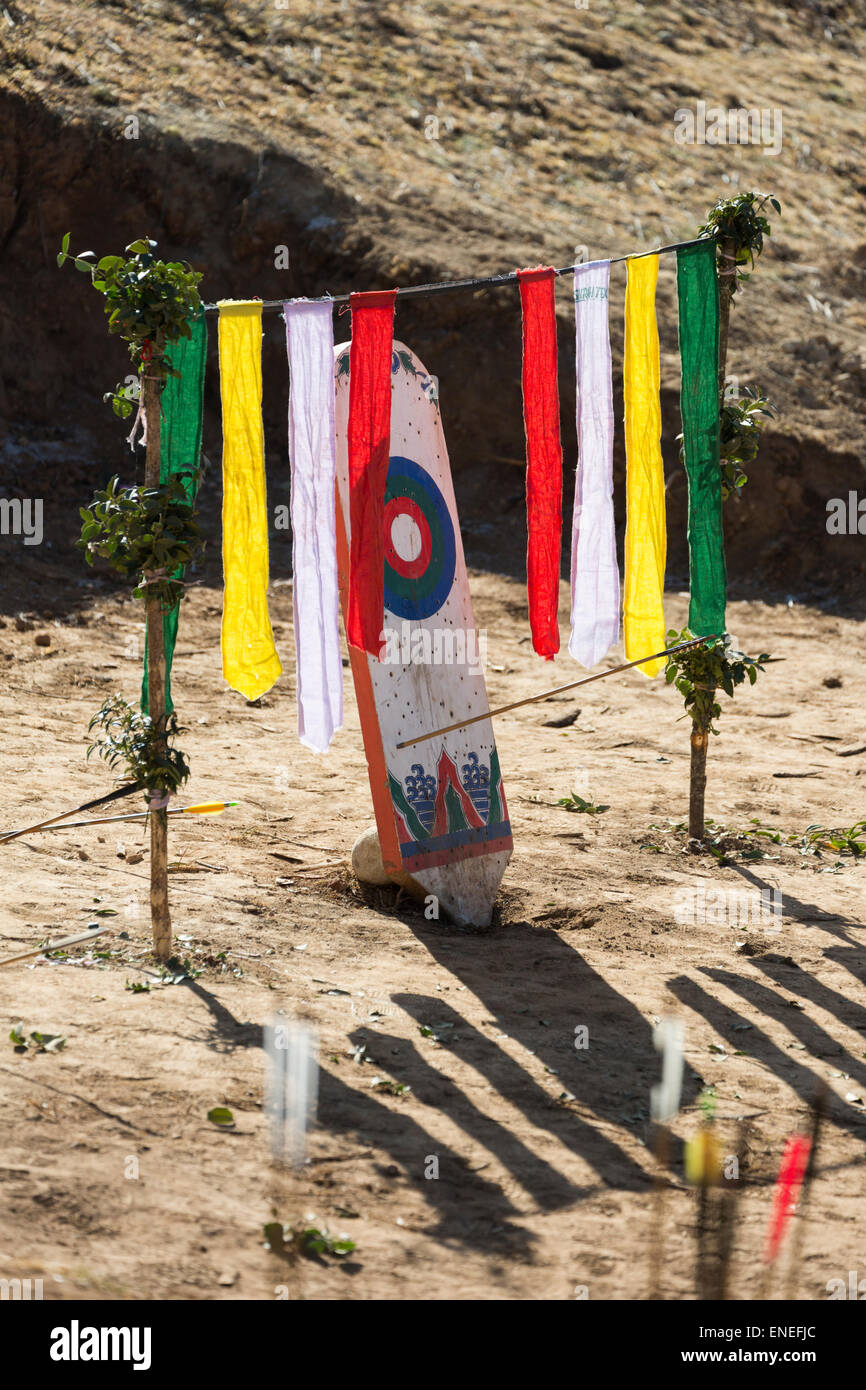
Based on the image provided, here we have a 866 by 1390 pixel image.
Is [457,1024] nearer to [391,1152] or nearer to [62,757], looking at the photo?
[391,1152]

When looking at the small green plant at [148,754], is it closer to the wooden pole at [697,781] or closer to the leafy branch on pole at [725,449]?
the leafy branch on pole at [725,449]

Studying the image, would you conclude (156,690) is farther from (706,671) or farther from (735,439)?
(735,439)

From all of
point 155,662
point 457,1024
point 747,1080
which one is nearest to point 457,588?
point 155,662

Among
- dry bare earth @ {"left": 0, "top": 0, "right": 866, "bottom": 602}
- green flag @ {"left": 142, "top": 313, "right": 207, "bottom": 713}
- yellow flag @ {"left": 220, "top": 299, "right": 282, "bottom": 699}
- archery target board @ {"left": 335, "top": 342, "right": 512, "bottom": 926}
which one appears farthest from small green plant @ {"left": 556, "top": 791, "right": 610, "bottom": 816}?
dry bare earth @ {"left": 0, "top": 0, "right": 866, "bottom": 602}

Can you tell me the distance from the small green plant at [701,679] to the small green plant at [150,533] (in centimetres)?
356

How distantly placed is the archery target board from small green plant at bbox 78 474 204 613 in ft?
3.93

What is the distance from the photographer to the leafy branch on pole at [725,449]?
23.6ft

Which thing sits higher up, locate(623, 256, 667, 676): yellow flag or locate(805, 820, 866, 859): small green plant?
locate(623, 256, 667, 676): yellow flag

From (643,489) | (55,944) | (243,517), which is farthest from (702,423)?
(55,944)

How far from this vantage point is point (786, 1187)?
4.84 meters

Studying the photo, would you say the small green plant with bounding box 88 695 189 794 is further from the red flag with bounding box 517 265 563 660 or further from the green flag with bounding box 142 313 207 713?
the red flag with bounding box 517 265 563 660

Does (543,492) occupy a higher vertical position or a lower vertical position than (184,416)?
lower

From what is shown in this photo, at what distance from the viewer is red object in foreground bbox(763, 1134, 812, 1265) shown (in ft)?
14.8

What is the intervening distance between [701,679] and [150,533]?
3.91 meters
